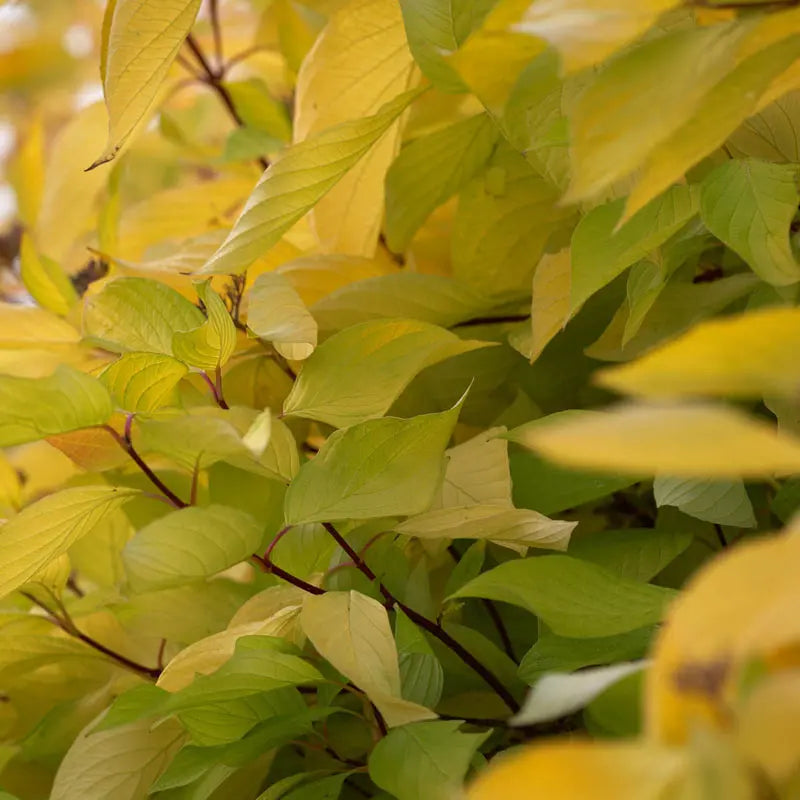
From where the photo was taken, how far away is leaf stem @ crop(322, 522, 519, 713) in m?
0.30

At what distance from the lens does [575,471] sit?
1.07 ft

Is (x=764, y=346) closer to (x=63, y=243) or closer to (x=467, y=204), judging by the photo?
(x=467, y=204)

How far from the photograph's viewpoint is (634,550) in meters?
0.32

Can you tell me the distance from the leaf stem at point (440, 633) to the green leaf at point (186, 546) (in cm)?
3

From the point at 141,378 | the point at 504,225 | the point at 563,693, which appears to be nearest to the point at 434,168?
the point at 504,225

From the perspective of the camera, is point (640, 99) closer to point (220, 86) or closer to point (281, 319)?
point (281, 319)

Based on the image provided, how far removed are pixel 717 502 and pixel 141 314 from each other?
0.56 ft

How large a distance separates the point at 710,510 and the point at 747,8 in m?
0.13

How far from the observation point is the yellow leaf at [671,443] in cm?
13

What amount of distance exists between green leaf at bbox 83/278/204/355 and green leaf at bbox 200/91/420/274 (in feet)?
0.07

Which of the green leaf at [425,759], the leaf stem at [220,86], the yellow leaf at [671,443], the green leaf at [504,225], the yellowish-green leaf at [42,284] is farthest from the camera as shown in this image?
the leaf stem at [220,86]

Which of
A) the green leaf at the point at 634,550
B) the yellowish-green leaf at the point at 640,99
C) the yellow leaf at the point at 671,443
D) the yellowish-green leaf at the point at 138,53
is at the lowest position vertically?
the green leaf at the point at 634,550

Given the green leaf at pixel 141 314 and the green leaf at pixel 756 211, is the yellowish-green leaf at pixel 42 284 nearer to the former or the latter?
the green leaf at pixel 141 314

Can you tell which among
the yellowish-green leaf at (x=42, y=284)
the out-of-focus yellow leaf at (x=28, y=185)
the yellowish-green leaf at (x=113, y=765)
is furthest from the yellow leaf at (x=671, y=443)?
the out-of-focus yellow leaf at (x=28, y=185)
